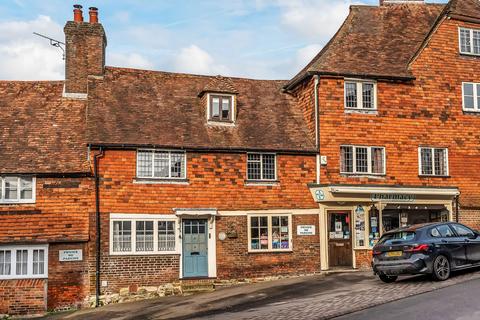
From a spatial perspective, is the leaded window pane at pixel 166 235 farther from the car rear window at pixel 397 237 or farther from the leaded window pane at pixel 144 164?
the car rear window at pixel 397 237

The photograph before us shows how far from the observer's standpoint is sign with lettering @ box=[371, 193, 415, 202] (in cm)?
2364

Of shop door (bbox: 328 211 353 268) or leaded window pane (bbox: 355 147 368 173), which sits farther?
leaded window pane (bbox: 355 147 368 173)

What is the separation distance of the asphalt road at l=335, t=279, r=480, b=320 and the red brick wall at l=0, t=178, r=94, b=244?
11.4 m

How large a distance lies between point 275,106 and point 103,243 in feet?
32.0

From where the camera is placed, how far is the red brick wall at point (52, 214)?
20719 millimetres

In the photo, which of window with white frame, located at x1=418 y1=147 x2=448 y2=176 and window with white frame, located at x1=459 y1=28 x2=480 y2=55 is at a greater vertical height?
window with white frame, located at x1=459 y1=28 x2=480 y2=55

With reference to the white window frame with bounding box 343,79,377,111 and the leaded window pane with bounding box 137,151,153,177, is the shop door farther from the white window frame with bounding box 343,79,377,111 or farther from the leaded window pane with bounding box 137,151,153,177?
the leaded window pane with bounding box 137,151,153,177

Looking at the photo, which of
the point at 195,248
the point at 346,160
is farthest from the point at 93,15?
the point at 346,160

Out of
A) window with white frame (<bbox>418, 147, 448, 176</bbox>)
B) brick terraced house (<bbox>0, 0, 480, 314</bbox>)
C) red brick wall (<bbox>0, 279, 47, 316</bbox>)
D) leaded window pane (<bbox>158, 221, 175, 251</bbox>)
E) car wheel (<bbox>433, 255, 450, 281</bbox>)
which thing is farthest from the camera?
window with white frame (<bbox>418, 147, 448, 176</bbox>)

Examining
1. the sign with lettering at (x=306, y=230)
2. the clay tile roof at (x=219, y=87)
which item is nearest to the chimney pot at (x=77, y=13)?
the clay tile roof at (x=219, y=87)

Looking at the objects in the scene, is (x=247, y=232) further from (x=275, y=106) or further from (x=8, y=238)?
(x=8, y=238)

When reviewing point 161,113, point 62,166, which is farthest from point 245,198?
point 62,166

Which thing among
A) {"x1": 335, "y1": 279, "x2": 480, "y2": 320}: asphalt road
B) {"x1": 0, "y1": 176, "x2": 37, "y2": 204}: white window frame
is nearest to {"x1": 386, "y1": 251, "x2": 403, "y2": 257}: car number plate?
{"x1": 335, "y1": 279, "x2": 480, "y2": 320}: asphalt road

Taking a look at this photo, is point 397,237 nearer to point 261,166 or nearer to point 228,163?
point 261,166
